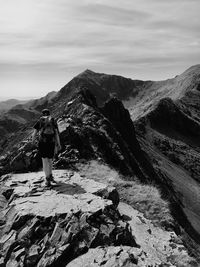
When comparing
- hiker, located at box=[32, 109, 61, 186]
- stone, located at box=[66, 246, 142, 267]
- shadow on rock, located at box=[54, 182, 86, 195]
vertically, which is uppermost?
hiker, located at box=[32, 109, 61, 186]

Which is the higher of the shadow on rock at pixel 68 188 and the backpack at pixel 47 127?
the backpack at pixel 47 127

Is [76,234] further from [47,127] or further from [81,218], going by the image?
[47,127]

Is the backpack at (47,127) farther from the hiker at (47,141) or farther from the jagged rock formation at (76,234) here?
the jagged rock formation at (76,234)

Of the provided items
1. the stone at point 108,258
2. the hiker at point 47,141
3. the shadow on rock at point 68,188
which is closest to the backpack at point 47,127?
the hiker at point 47,141

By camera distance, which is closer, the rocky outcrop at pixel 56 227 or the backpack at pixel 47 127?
the rocky outcrop at pixel 56 227

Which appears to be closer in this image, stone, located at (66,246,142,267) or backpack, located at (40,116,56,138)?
stone, located at (66,246,142,267)

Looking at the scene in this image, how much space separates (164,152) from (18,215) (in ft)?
242

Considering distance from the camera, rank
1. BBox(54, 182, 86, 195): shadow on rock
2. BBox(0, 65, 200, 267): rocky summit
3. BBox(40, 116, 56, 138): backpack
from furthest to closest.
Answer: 1. BBox(40, 116, 56, 138): backpack
2. BBox(54, 182, 86, 195): shadow on rock
3. BBox(0, 65, 200, 267): rocky summit

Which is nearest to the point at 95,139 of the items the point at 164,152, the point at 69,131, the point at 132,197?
the point at 69,131

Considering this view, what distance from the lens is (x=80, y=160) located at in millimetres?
21125

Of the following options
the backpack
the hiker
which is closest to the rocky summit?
the hiker

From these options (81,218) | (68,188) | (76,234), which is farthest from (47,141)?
(76,234)

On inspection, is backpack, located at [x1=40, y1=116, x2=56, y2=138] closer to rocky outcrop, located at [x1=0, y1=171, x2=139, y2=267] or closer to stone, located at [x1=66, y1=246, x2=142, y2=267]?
rocky outcrop, located at [x1=0, y1=171, x2=139, y2=267]

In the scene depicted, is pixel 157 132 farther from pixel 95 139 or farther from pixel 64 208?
pixel 64 208
